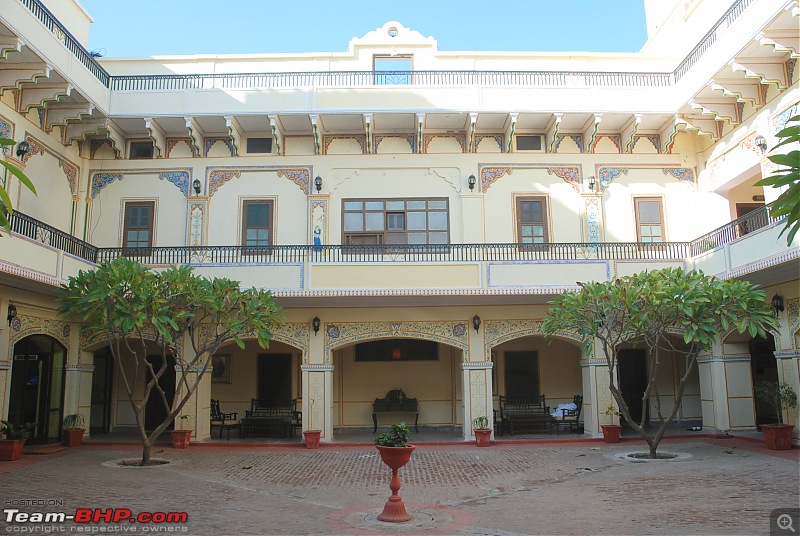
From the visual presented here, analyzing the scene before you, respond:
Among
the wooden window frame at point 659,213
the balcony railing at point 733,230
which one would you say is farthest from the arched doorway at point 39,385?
the balcony railing at point 733,230

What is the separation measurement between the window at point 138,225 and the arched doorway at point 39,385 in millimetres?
2853

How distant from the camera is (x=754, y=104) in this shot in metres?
13.7

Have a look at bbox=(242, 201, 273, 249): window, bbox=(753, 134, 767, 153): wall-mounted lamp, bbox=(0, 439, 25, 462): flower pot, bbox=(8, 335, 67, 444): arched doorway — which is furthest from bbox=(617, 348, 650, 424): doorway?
bbox=(0, 439, 25, 462): flower pot

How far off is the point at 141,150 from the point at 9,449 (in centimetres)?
752

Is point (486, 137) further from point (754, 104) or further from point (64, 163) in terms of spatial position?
point (64, 163)

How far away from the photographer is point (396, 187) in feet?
53.7

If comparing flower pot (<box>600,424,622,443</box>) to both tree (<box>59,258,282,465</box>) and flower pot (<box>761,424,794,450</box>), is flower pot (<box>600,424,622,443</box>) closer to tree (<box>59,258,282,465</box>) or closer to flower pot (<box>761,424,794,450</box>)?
flower pot (<box>761,424,794,450</box>)

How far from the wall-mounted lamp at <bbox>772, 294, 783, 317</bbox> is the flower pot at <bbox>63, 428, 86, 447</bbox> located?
1472cm

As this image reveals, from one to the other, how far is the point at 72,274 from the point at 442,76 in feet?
30.5

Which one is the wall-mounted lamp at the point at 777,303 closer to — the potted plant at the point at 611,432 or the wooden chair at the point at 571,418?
the potted plant at the point at 611,432

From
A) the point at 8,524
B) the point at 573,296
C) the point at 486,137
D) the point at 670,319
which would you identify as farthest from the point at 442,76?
the point at 8,524

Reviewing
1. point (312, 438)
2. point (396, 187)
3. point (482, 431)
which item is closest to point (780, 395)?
point (482, 431)

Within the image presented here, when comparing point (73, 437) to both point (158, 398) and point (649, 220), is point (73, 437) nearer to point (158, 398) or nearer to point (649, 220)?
point (158, 398)

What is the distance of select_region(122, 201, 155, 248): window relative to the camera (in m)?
16.1
